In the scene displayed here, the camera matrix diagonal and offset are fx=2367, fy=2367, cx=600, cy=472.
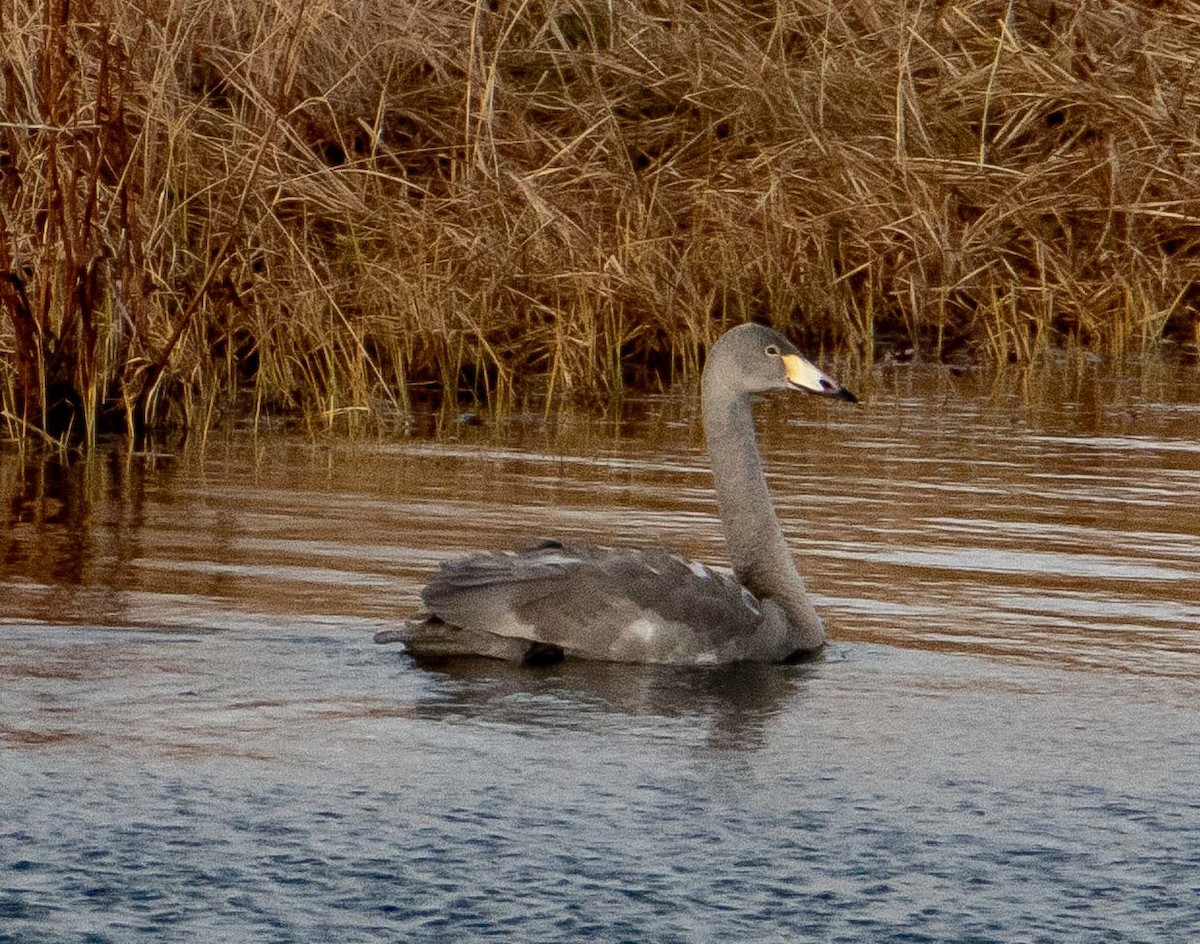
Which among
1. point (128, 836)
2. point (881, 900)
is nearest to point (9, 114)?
point (128, 836)

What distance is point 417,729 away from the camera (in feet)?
18.7

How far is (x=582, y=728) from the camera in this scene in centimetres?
575

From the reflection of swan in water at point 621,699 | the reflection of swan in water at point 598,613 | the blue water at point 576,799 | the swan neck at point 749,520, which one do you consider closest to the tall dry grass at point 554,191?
the swan neck at point 749,520

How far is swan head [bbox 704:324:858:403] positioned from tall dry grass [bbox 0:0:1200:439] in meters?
3.64

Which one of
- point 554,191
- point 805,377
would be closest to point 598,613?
point 805,377

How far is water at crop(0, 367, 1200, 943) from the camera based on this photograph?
4418 mm

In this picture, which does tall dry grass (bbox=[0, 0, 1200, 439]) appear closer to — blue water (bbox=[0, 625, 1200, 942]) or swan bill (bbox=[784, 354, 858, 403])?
swan bill (bbox=[784, 354, 858, 403])

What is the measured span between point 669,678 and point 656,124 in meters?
10.9

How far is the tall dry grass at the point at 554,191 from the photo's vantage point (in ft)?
36.3

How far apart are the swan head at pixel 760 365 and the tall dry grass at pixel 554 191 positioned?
364 cm

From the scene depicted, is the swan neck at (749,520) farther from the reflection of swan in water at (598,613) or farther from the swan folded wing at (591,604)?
the swan folded wing at (591,604)

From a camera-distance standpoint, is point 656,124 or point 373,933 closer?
point 373,933

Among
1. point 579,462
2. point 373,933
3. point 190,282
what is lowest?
point 373,933

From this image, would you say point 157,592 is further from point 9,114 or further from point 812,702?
point 9,114
